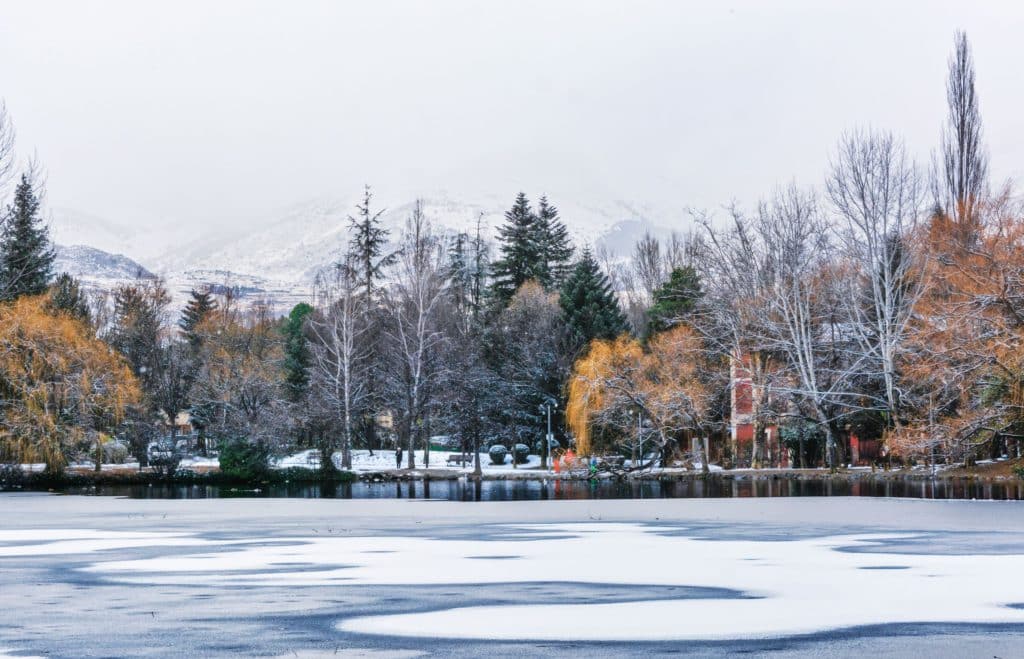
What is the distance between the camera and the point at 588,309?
6556 cm

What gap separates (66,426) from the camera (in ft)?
145

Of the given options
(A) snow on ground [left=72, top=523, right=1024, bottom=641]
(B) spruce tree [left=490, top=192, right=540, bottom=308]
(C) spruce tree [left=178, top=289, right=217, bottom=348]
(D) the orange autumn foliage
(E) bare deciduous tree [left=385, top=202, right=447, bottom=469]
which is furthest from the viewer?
(C) spruce tree [left=178, top=289, right=217, bottom=348]

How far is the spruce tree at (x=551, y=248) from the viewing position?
87.1 m

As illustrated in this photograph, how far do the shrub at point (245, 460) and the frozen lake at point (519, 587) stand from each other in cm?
2939

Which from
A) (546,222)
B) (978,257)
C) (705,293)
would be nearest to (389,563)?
(978,257)

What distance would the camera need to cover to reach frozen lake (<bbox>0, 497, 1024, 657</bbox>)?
8.30 m

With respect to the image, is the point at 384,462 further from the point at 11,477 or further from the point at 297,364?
the point at 11,477

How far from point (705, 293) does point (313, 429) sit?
26142mm

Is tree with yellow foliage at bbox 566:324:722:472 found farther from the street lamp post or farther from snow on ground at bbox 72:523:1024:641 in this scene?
snow on ground at bbox 72:523:1024:641

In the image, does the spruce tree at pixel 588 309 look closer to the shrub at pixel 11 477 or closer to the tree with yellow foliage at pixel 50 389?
the tree with yellow foliage at pixel 50 389

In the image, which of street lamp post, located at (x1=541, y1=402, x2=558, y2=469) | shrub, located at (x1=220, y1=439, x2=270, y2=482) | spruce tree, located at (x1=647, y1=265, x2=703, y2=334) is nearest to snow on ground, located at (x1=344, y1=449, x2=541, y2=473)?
street lamp post, located at (x1=541, y1=402, x2=558, y2=469)

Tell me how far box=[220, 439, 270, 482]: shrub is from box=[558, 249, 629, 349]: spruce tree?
20751 millimetres

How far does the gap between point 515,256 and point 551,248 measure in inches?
221

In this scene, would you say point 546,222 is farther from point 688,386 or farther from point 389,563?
point 389,563
